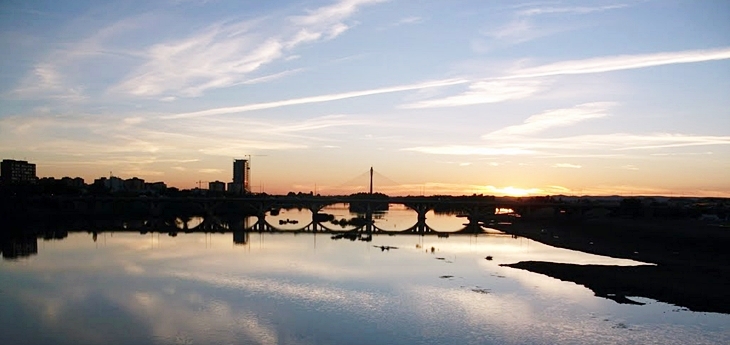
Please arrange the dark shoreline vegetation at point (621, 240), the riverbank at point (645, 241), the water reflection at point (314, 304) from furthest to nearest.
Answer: the riverbank at point (645, 241) → the dark shoreline vegetation at point (621, 240) → the water reflection at point (314, 304)

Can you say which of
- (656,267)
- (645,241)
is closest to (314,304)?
(656,267)

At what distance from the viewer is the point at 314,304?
2234 cm

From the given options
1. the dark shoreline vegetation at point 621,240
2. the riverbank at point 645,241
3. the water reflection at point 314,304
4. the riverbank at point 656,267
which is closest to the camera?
the water reflection at point 314,304

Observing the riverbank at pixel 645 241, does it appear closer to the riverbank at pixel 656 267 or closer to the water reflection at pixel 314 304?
the riverbank at pixel 656 267

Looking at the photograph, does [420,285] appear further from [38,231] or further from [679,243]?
[38,231]

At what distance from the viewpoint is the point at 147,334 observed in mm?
17406

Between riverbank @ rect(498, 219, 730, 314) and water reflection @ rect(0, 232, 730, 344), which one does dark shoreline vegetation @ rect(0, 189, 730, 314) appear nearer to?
riverbank @ rect(498, 219, 730, 314)

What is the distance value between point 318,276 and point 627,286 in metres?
14.6

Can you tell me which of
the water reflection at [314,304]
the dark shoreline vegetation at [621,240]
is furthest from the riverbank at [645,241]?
the water reflection at [314,304]

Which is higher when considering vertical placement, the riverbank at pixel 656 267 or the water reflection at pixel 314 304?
the riverbank at pixel 656 267

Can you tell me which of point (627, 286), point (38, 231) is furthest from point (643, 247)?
point (38, 231)

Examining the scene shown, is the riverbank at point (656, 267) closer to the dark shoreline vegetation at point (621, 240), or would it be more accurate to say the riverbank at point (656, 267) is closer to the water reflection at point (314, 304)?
the dark shoreline vegetation at point (621, 240)

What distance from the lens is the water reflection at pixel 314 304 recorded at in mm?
17672

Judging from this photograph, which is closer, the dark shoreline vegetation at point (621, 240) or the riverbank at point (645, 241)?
the dark shoreline vegetation at point (621, 240)
